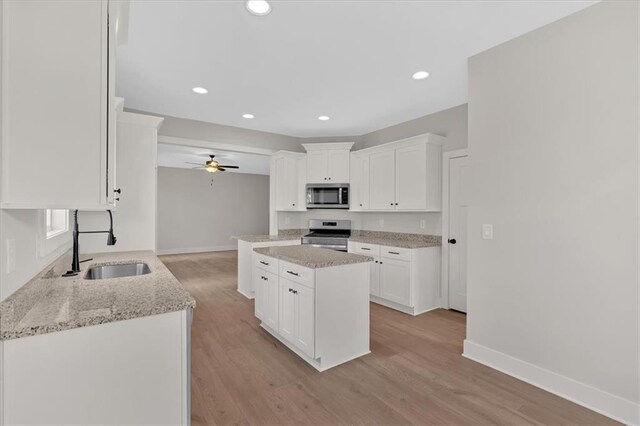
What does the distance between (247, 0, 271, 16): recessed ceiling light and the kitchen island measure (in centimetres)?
181

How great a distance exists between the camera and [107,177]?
1.42 m

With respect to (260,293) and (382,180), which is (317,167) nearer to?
(382,180)

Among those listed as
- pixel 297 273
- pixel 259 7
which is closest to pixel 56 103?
pixel 259 7

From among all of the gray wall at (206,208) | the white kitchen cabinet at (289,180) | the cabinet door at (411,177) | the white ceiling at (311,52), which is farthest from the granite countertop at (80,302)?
the gray wall at (206,208)

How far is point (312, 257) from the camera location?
264 cm

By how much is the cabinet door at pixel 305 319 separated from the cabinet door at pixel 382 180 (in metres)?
2.34

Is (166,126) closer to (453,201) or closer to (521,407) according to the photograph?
(453,201)

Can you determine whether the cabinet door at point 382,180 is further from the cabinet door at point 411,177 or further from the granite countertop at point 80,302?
the granite countertop at point 80,302

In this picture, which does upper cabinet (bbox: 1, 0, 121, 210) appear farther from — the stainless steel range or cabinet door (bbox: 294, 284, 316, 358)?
the stainless steel range

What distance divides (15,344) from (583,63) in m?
3.36

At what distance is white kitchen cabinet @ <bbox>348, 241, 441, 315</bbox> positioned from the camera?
3.84 meters

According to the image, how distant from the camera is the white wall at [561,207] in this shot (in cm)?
188

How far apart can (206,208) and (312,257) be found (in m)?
7.79

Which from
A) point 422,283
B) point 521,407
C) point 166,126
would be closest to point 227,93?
point 166,126
